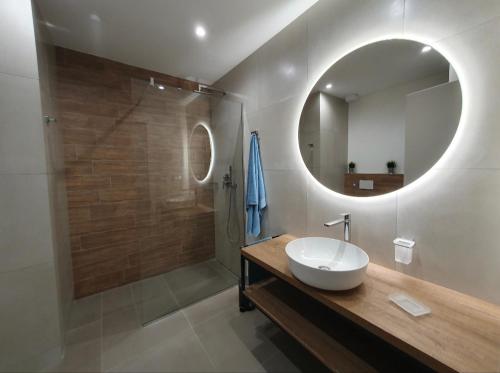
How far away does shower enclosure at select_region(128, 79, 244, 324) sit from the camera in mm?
2156

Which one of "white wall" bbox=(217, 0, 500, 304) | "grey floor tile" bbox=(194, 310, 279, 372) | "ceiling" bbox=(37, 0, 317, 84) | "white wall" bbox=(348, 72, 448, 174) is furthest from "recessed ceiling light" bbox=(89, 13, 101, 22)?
"grey floor tile" bbox=(194, 310, 279, 372)

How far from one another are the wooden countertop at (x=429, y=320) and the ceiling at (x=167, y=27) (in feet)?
6.17

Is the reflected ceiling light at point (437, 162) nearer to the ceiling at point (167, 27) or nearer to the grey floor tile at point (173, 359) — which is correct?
the ceiling at point (167, 27)

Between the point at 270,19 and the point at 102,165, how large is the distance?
6.80 feet

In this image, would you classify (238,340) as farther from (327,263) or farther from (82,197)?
(82,197)

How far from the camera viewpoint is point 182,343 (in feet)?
5.09

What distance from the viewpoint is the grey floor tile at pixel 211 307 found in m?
1.83

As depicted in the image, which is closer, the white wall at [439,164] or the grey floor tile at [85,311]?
the white wall at [439,164]

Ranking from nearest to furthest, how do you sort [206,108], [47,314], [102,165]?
[47,314] → [102,165] → [206,108]

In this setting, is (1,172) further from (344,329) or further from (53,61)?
(344,329)

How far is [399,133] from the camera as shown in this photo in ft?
3.93

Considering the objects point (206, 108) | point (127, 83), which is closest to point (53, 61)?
point (127, 83)

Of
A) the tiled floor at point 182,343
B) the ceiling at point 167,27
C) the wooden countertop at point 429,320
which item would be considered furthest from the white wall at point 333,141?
the tiled floor at point 182,343

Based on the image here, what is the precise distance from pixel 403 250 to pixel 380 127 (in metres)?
0.73
